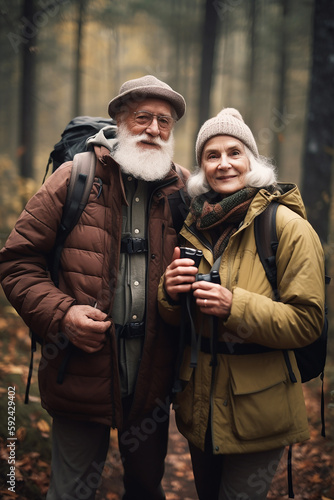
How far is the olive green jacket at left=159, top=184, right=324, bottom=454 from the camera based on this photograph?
214cm

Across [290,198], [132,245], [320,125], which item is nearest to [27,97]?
[320,125]

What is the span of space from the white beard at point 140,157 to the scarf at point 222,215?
0.39 m

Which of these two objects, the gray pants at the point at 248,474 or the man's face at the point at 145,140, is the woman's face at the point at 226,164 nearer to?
the man's face at the point at 145,140

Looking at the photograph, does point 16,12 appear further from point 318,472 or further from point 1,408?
point 318,472

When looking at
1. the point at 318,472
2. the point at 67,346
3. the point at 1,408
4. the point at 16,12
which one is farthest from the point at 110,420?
the point at 16,12

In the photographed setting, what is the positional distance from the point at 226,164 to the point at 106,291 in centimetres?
114

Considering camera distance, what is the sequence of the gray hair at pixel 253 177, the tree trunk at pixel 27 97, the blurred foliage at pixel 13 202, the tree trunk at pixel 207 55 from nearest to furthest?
the gray hair at pixel 253 177, the blurred foliage at pixel 13 202, the tree trunk at pixel 27 97, the tree trunk at pixel 207 55

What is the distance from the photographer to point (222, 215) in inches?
93.7

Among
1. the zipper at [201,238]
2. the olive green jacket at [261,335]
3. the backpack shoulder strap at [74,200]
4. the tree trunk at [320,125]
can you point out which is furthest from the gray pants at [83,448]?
the tree trunk at [320,125]

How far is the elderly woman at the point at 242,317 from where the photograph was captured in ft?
7.07

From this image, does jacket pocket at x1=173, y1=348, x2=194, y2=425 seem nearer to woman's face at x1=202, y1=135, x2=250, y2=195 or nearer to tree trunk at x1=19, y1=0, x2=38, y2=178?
woman's face at x1=202, y1=135, x2=250, y2=195

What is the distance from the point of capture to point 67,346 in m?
2.45

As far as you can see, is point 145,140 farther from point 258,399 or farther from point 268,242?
point 258,399

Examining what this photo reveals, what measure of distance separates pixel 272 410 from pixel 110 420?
103 cm
